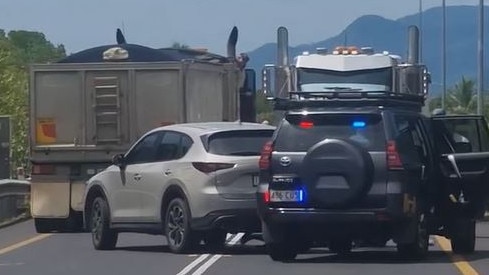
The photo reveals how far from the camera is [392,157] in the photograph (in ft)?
57.4

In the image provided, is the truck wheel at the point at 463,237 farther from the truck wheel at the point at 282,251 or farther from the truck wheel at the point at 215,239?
the truck wheel at the point at 215,239

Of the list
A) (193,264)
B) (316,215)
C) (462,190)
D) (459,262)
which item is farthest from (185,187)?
(459,262)

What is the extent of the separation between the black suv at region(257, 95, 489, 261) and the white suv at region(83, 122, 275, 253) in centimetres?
100

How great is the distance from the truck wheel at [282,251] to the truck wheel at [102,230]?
124 inches

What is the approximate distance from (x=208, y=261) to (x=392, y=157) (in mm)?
2728

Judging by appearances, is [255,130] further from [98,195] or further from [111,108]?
[111,108]

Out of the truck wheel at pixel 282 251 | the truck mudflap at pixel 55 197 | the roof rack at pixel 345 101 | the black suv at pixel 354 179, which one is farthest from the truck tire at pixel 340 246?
the truck mudflap at pixel 55 197

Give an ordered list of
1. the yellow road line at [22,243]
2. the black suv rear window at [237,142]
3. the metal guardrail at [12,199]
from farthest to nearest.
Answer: the metal guardrail at [12,199]
the yellow road line at [22,243]
the black suv rear window at [237,142]

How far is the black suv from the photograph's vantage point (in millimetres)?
17562

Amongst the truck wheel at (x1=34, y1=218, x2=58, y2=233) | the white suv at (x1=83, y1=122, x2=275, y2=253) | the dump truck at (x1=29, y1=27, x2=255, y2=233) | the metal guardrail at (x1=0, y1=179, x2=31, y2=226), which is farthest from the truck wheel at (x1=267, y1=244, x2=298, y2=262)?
the metal guardrail at (x1=0, y1=179, x2=31, y2=226)

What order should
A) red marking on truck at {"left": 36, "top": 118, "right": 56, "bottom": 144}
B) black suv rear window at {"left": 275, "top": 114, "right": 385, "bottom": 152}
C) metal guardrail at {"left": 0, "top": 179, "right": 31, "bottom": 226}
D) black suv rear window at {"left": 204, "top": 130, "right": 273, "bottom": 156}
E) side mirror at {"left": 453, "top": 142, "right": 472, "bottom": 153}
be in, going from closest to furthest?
black suv rear window at {"left": 275, "top": 114, "right": 385, "bottom": 152}
black suv rear window at {"left": 204, "top": 130, "right": 273, "bottom": 156}
side mirror at {"left": 453, "top": 142, "right": 472, "bottom": 153}
red marking on truck at {"left": 36, "top": 118, "right": 56, "bottom": 144}
metal guardrail at {"left": 0, "top": 179, "right": 31, "bottom": 226}

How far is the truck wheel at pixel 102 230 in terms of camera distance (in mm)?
20938

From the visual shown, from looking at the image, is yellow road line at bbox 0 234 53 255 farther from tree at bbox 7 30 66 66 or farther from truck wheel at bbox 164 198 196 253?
tree at bbox 7 30 66 66

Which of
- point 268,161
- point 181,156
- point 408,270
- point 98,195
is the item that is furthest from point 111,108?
point 408,270
